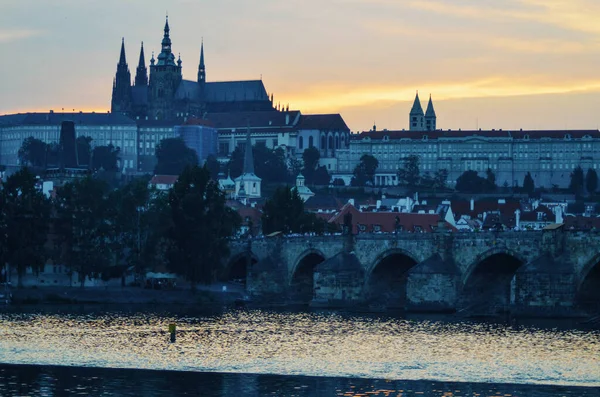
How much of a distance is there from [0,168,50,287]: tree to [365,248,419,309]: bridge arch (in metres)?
24.2

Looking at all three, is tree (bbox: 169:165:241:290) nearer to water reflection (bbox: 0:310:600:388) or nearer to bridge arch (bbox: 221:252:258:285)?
bridge arch (bbox: 221:252:258:285)

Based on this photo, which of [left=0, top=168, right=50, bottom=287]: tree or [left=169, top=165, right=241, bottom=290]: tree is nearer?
[left=0, top=168, right=50, bottom=287]: tree

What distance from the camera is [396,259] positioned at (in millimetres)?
113812

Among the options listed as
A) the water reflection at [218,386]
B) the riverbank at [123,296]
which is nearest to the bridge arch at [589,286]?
the water reflection at [218,386]

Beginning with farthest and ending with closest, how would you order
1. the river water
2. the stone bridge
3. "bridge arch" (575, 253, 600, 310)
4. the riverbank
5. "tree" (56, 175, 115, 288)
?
"tree" (56, 175, 115, 288)
the riverbank
the stone bridge
"bridge arch" (575, 253, 600, 310)
the river water

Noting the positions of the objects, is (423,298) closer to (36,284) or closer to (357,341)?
(357,341)

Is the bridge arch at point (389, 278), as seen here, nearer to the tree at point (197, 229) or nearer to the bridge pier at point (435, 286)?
the bridge pier at point (435, 286)

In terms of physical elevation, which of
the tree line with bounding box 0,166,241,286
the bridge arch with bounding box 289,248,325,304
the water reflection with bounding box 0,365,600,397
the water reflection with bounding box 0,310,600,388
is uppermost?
the tree line with bounding box 0,166,241,286

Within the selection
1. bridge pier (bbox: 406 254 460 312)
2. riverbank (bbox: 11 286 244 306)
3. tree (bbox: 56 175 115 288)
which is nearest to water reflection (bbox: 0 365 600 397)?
bridge pier (bbox: 406 254 460 312)

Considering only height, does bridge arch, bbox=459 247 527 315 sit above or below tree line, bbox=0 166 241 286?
below

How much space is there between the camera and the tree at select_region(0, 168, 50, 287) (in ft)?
373

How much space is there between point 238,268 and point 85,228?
1793cm

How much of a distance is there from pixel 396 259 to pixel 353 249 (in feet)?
10.6

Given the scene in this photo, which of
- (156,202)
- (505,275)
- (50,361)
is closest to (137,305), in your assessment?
(156,202)
